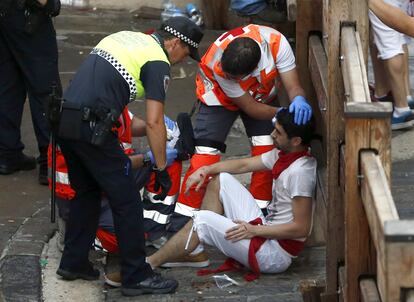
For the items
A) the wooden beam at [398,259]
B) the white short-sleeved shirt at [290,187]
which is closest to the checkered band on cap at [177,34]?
the white short-sleeved shirt at [290,187]

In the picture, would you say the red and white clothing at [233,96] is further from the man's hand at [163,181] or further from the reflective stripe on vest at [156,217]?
the man's hand at [163,181]

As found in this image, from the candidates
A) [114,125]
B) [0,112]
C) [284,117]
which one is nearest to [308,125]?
[284,117]

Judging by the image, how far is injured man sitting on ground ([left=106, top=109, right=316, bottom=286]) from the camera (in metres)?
5.33

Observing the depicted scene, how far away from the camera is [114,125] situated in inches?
203

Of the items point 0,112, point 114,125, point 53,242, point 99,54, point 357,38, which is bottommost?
point 53,242

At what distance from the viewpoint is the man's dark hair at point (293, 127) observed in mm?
5324

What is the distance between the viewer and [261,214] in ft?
18.4

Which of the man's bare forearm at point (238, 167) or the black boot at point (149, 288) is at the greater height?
the man's bare forearm at point (238, 167)

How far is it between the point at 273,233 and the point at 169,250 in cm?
60

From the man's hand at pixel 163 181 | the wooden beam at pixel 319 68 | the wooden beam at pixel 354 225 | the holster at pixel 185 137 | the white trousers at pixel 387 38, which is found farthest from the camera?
the white trousers at pixel 387 38

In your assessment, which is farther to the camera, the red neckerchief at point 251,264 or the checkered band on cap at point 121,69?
the red neckerchief at point 251,264

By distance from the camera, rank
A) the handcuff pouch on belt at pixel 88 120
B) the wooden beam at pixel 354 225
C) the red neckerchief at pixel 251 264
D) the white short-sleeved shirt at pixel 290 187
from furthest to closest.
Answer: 1. the red neckerchief at pixel 251 264
2. the white short-sleeved shirt at pixel 290 187
3. the handcuff pouch on belt at pixel 88 120
4. the wooden beam at pixel 354 225

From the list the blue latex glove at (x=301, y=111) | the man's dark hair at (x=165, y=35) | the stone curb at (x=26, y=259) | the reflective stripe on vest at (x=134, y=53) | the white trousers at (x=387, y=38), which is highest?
the man's dark hair at (x=165, y=35)

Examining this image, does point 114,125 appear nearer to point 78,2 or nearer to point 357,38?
point 357,38
